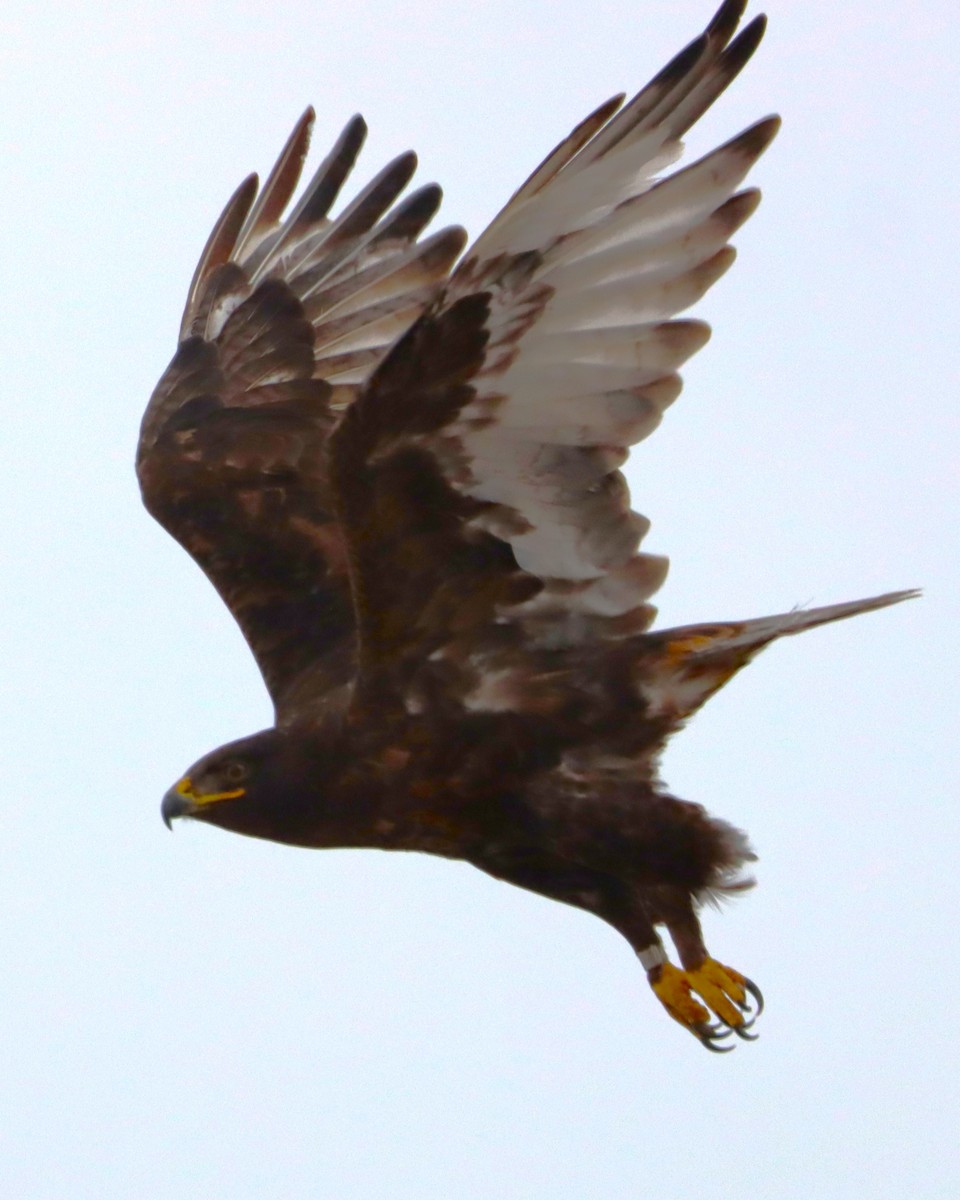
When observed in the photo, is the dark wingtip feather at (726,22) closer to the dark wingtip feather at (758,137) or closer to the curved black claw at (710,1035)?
the dark wingtip feather at (758,137)

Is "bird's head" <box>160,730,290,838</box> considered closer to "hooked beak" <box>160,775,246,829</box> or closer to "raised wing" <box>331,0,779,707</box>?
"hooked beak" <box>160,775,246,829</box>

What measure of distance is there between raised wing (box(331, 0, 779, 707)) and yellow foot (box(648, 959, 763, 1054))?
1271mm

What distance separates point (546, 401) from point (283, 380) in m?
2.36

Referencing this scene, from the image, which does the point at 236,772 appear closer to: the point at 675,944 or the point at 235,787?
the point at 235,787

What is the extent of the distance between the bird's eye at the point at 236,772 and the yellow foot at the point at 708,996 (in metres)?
1.65

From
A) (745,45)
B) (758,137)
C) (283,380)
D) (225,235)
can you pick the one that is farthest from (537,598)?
(225,235)

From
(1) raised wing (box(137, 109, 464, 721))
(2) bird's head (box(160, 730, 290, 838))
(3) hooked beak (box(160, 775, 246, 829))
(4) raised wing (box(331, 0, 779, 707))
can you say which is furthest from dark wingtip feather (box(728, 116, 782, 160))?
(3) hooked beak (box(160, 775, 246, 829))

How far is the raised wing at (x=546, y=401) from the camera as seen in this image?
779 centimetres

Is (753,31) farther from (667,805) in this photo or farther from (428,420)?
(667,805)

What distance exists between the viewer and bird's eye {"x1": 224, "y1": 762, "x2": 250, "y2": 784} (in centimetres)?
860

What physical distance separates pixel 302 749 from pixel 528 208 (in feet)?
6.88

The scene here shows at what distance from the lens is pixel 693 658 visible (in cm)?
848

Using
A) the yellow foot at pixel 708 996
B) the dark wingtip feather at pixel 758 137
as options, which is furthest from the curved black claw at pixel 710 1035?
the dark wingtip feather at pixel 758 137

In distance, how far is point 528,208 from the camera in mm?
7730
